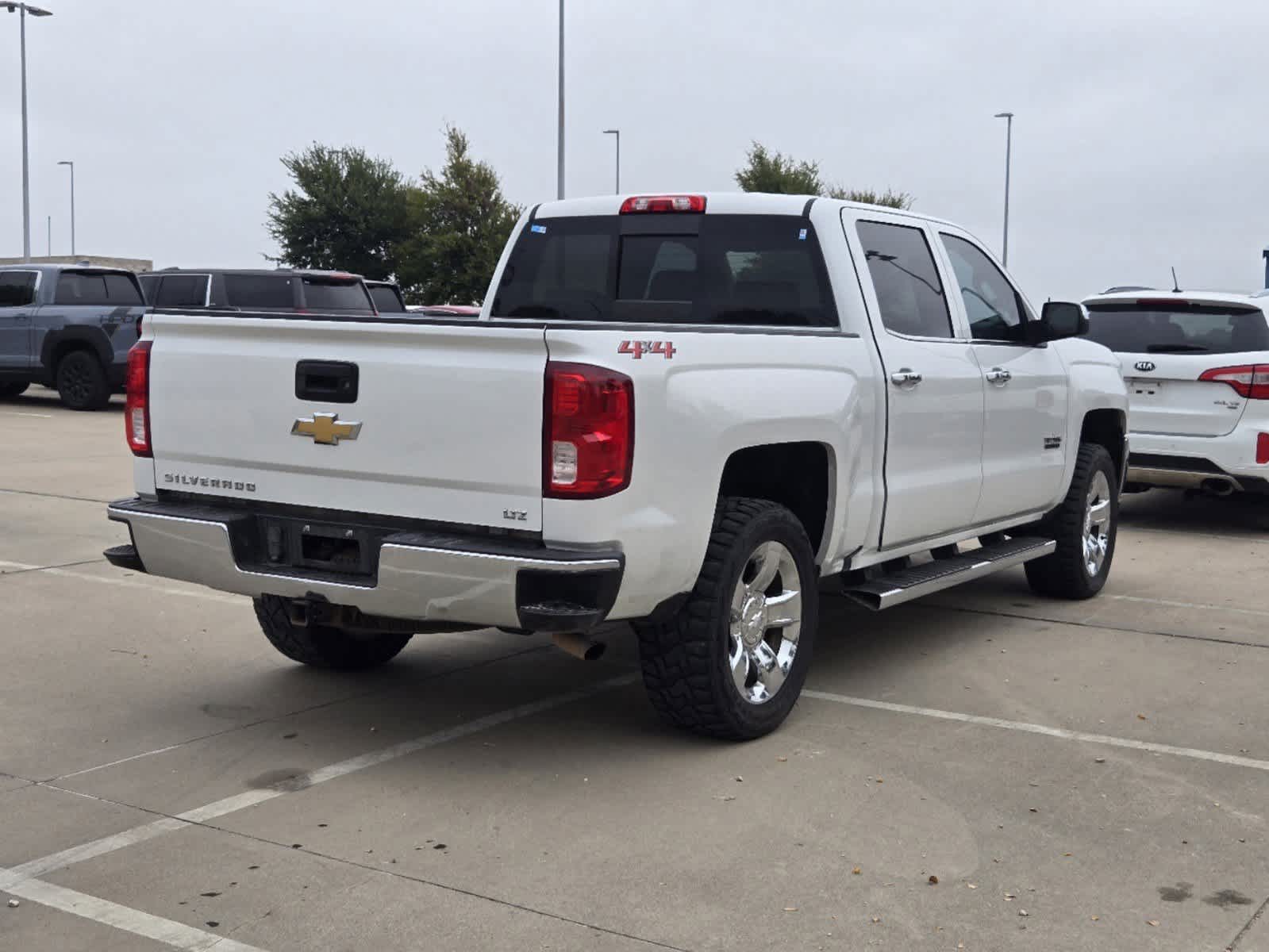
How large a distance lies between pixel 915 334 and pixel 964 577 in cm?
108

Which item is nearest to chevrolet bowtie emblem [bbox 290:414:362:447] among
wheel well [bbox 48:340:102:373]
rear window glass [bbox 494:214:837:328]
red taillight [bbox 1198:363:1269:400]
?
rear window glass [bbox 494:214:837:328]

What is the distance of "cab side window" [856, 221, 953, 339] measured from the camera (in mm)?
6461

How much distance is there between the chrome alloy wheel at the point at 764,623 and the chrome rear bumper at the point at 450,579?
798 mm

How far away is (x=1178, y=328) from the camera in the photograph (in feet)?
35.5

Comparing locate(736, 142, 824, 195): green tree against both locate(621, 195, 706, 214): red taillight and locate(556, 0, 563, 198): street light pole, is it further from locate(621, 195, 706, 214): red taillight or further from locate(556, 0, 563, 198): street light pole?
locate(621, 195, 706, 214): red taillight

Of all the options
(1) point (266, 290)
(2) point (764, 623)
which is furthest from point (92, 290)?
(2) point (764, 623)

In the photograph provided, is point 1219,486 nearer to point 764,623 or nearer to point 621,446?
point 764,623

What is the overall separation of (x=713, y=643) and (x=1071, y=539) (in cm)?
359

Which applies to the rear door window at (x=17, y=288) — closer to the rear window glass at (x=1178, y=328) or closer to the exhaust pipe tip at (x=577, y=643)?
the rear window glass at (x=1178, y=328)

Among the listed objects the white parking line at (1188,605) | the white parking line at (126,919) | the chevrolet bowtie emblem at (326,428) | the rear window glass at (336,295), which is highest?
the rear window glass at (336,295)

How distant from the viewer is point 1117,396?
→ 8609mm

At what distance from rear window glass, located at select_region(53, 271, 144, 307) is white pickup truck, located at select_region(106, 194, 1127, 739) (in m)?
15.9

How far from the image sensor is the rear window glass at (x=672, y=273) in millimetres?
6336

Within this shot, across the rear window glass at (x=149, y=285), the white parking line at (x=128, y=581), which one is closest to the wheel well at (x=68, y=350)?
the rear window glass at (x=149, y=285)
